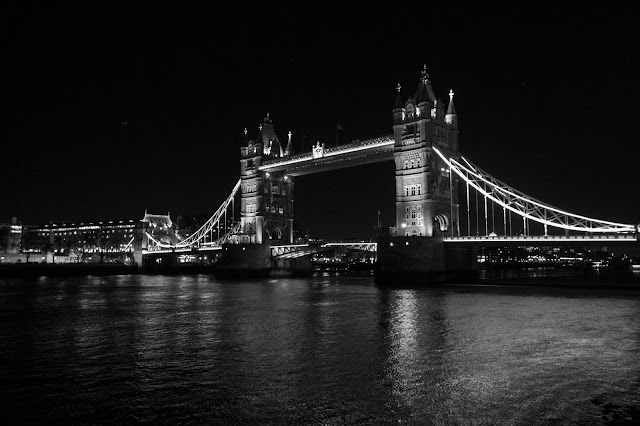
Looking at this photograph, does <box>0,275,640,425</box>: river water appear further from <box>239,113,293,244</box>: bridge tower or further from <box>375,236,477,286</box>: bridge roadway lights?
<box>239,113,293,244</box>: bridge tower

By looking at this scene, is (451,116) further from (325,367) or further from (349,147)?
(325,367)

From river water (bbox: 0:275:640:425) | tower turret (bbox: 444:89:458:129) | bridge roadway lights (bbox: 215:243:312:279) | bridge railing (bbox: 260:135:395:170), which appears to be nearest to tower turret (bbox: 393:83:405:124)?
bridge railing (bbox: 260:135:395:170)

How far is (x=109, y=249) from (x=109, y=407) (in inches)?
4164

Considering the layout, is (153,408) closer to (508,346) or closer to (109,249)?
(508,346)

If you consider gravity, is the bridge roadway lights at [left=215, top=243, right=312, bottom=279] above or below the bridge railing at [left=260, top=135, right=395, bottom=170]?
below

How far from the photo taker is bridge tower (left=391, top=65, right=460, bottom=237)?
47156 millimetres

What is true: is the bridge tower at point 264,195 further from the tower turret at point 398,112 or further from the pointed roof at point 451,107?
the pointed roof at point 451,107

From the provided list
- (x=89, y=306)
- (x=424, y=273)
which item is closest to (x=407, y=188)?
(x=424, y=273)

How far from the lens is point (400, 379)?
12070 millimetres

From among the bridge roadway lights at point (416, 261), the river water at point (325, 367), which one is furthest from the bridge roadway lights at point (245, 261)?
the river water at point (325, 367)

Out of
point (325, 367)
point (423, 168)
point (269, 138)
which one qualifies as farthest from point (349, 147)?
point (325, 367)

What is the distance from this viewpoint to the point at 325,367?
43.4 ft

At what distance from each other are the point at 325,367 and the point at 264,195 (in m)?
53.3

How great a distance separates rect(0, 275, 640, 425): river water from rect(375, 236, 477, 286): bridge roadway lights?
18178 millimetres
